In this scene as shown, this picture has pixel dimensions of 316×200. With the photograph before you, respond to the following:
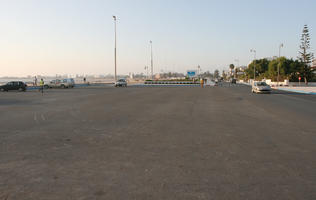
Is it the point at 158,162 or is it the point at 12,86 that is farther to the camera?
the point at 12,86

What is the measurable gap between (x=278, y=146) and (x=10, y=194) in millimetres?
5843

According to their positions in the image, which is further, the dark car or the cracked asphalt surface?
the dark car

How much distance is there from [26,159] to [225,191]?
414 cm

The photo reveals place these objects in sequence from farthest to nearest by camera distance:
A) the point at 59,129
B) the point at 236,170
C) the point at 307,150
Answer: the point at 59,129, the point at 307,150, the point at 236,170

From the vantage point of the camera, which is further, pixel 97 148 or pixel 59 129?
pixel 59 129

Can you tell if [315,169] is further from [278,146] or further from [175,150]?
[175,150]

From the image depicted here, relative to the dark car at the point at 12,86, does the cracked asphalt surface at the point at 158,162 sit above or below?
below

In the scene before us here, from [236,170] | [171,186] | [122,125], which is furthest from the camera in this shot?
[122,125]

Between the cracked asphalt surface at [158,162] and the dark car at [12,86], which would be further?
the dark car at [12,86]

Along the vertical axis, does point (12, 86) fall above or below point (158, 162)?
above

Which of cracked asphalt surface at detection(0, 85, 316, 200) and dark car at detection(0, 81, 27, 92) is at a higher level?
dark car at detection(0, 81, 27, 92)

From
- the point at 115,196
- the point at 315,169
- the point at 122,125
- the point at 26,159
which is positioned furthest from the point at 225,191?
Answer: the point at 122,125

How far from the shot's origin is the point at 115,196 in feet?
11.6

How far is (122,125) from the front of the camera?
30.0ft
